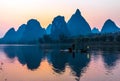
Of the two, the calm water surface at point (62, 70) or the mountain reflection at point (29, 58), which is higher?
the mountain reflection at point (29, 58)

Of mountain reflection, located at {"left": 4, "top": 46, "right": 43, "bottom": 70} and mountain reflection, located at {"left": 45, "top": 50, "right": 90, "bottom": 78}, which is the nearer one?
mountain reflection, located at {"left": 45, "top": 50, "right": 90, "bottom": 78}

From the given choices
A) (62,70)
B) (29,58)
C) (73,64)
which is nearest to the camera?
(62,70)

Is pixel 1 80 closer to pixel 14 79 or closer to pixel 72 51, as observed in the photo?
pixel 14 79

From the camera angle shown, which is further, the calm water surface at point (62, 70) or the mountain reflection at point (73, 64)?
the mountain reflection at point (73, 64)

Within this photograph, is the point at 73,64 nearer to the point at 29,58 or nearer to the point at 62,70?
the point at 62,70

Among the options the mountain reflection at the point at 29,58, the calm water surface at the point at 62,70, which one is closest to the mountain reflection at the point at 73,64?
the calm water surface at the point at 62,70

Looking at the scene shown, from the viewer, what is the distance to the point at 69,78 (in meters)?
38.8

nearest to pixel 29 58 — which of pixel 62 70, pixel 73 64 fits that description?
pixel 73 64

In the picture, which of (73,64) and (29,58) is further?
(29,58)

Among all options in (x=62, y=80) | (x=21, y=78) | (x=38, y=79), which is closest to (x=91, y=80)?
(x=62, y=80)

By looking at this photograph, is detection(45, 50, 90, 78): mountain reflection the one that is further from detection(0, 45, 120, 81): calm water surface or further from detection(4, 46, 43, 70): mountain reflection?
detection(4, 46, 43, 70): mountain reflection

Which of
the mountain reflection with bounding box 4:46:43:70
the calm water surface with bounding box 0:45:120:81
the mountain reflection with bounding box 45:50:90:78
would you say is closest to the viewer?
the calm water surface with bounding box 0:45:120:81

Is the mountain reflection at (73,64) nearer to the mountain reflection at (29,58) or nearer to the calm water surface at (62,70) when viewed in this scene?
the calm water surface at (62,70)

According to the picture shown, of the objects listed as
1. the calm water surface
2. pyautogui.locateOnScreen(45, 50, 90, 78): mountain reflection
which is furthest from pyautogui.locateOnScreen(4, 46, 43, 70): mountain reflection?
pyautogui.locateOnScreen(45, 50, 90, 78): mountain reflection
